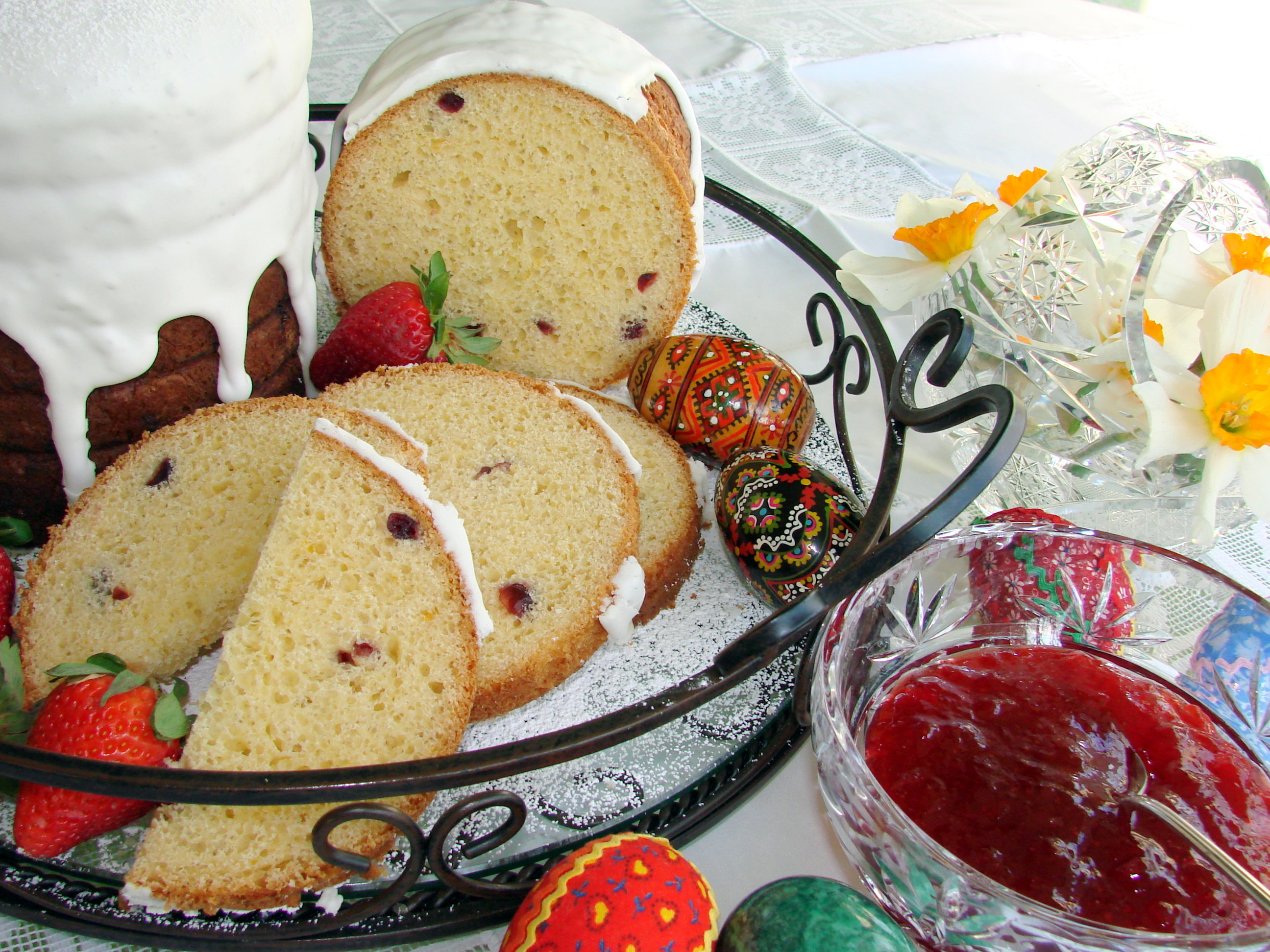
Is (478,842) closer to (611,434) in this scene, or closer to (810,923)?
(810,923)

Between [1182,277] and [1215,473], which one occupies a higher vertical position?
[1182,277]

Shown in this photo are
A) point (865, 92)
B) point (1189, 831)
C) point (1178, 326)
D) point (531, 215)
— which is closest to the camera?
point (1189, 831)

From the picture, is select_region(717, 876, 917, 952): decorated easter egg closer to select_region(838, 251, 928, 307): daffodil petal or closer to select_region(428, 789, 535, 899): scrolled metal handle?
select_region(428, 789, 535, 899): scrolled metal handle

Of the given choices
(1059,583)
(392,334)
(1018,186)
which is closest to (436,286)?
(392,334)

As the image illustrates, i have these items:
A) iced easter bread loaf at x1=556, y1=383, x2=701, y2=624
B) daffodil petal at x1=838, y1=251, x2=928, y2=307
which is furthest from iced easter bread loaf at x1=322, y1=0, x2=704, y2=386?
daffodil petal at x1=838, y1=251, x2=928, y2=307

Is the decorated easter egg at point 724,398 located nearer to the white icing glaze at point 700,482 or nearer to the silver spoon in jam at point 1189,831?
the white icing glaze at point 700,482

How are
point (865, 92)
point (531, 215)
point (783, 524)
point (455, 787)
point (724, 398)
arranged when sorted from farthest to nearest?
point (865, 92) < point (531, 215) < point (724, 398) < point (783, 524) < point (455, 787)

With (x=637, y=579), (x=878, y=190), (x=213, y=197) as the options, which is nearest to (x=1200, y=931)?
(x=637, y=579)

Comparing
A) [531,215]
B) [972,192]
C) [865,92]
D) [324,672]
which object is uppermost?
[972,192]
